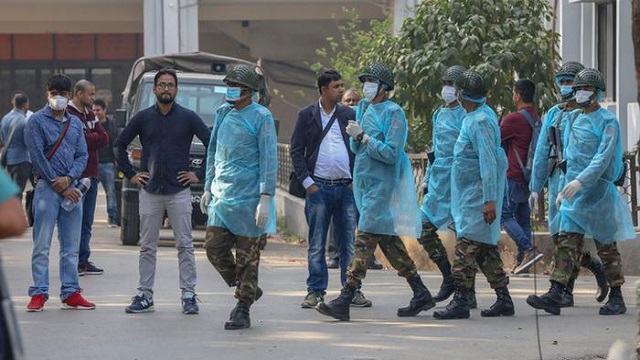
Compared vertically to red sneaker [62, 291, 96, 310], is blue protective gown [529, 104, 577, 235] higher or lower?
higher

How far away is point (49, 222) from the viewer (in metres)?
10.5

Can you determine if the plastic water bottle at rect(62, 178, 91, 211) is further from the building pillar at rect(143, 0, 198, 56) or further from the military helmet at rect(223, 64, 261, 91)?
the building pillar at rect(143, 0, 198, 56)

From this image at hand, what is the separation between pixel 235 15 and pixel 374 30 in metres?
8.88

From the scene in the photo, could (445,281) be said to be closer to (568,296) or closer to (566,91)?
(568,296)

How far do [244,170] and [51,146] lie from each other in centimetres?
182

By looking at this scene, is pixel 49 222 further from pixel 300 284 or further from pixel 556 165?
pixel 556 165

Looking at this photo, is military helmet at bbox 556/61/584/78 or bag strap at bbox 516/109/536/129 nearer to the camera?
military helmet at bbox 556/61/584/78

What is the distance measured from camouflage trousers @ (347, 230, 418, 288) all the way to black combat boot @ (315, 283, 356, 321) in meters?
0.06

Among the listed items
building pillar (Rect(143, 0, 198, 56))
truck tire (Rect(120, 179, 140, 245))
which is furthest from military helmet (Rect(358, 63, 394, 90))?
building pillar (Rect(143, 0, 198, 56))

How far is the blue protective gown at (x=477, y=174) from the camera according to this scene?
32.7ft

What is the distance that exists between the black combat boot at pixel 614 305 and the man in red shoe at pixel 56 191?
3997mm

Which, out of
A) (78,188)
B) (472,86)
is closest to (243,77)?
(472,86)

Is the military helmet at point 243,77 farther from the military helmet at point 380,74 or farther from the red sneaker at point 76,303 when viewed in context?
the red sneaker at point 76,303

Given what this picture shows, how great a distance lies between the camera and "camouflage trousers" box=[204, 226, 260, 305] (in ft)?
31.9
